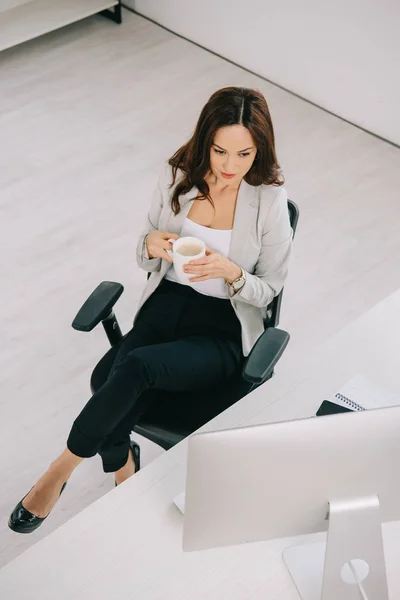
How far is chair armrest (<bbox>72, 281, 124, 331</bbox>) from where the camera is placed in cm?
232

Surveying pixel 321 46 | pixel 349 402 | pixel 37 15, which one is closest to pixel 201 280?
pixel 349 402

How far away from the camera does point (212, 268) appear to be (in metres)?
2.23

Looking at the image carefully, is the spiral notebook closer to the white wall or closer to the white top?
the white top

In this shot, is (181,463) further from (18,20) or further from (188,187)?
(18,20)

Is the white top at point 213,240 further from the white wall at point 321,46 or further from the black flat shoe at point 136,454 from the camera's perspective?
the white wall at point 321,46

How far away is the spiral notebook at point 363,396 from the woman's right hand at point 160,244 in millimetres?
629

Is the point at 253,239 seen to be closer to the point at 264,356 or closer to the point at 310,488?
the point at 264,356

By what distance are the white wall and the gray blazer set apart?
6.63ft

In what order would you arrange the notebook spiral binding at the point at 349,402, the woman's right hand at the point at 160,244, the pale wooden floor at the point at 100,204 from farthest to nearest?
the pale wooden floor at the point at 100,204 → the woman's right hand at the point at 160,244 → the notebook spiral binding at the point at 349,402

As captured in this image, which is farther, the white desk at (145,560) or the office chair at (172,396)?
the office chair at (172,396)

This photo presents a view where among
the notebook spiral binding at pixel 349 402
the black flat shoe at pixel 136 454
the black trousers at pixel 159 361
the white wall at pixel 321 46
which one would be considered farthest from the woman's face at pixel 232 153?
the white wall at pixel 321 46

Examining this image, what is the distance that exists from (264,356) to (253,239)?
41cm

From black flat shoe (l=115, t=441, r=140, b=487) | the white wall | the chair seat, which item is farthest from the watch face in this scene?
the white wall

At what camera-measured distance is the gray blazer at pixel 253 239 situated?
7.91 feet
